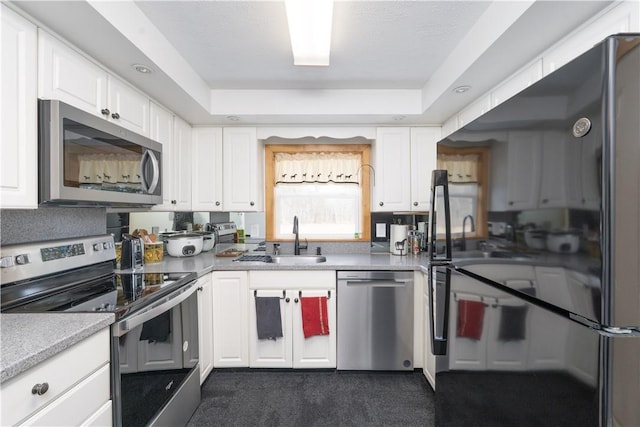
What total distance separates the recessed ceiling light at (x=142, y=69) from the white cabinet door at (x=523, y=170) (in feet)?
6.30

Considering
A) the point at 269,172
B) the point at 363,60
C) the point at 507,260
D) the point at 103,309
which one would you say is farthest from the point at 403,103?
the point at 103,309

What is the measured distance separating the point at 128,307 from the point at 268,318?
1.21 m

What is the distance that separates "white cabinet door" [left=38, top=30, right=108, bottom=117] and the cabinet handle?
1.16m

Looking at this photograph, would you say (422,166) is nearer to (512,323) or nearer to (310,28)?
(310,28)

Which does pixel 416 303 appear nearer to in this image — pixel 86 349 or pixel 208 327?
pixel 208 327

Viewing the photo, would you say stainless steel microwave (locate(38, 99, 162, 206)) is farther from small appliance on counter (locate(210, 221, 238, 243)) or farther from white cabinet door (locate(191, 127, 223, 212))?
small appliance on counter (locate(210, 221, 238, 243))

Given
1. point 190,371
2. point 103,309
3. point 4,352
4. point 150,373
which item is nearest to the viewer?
point 4,352

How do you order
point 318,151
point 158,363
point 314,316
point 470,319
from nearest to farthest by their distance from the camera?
point 470,319 < point 158,363 < point 314,316 < point 318,151

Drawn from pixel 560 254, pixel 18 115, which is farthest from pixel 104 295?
pixel 560 254

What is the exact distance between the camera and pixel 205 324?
2184 millimetres

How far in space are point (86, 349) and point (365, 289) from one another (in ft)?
5.72

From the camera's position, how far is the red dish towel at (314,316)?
2.29 meters

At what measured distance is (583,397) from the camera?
650mm

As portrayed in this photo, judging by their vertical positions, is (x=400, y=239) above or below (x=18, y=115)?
below
